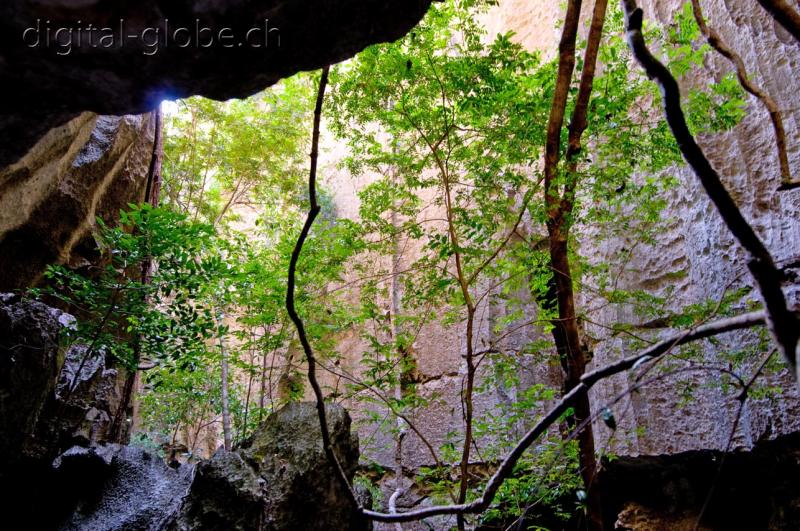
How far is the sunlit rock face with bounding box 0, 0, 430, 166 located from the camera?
7.04ft

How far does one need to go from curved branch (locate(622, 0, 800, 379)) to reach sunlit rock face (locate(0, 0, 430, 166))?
1.57 metres

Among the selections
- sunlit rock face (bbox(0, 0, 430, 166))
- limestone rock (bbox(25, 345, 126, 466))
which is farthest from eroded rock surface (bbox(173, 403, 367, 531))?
sunlit rock face (bbox(0, 0, 430, 166))

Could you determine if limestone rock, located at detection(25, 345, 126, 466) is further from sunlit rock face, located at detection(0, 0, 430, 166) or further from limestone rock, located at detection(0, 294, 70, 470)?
sunlit rock face, located at detection(0, 0, 430, 166)

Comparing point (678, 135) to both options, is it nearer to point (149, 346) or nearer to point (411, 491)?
point (149, 346)

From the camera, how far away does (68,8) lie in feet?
6.74

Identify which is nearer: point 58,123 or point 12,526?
point 58,123

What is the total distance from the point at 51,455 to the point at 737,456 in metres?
5.96

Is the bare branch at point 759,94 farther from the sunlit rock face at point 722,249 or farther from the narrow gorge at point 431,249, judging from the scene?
the sunlit rock face at point 722,249

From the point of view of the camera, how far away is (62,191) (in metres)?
5.44

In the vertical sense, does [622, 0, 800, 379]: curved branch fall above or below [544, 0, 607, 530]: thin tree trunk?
below

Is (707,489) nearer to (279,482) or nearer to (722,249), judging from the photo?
(722,249)

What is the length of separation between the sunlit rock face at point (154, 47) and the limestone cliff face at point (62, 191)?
2.32 meters

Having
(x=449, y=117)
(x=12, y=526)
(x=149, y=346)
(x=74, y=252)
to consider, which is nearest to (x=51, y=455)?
(x=12, y=526)

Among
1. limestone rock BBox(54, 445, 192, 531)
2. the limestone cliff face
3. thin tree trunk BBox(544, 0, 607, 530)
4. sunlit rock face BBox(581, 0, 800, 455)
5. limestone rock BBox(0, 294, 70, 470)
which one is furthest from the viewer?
limestone rock BBox(54, 445, 192, 531)
